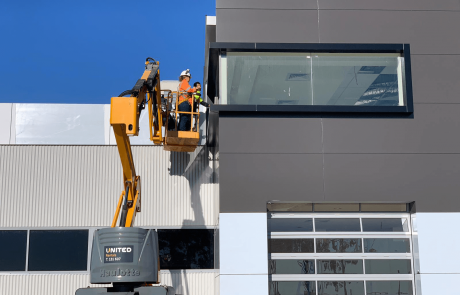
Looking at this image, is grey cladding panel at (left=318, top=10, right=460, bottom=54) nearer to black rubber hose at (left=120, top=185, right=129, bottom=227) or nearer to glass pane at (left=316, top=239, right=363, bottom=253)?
glass pane at (left=316, top=239, right=363, bottom=253)

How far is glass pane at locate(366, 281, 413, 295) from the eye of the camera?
13.5m

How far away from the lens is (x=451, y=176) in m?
13.6

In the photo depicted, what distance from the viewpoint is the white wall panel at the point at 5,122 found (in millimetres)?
17547

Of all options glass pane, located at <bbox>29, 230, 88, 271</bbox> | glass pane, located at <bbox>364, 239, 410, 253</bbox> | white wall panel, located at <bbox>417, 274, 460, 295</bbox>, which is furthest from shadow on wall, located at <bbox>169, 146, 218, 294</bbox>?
white wall panel, located at <bbox>417, 274, 460, 295</bbox>

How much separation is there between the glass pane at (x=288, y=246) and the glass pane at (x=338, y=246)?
0.21 meters

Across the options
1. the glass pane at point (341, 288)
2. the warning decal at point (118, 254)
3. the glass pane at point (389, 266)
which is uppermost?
the warning decal at point (118, 254)

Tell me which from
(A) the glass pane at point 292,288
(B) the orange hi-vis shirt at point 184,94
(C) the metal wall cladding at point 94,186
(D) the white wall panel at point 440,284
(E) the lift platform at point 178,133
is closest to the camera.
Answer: (D) the white wall panel at point 440,284

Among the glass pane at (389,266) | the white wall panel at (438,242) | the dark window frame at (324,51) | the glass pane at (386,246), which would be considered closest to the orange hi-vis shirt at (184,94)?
the dark window frame at (324,51)

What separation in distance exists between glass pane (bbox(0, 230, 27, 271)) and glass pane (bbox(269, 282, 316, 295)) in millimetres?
7814

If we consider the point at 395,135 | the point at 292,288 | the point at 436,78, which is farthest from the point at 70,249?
the point at 436,78

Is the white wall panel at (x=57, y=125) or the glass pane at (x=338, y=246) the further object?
the white wall panel at (x=57, y=125)

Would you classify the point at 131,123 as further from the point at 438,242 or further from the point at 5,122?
the point at 438,242

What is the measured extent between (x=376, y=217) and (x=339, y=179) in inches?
57.0

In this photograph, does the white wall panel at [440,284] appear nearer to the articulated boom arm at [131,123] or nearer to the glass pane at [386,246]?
the glass pane at [386,246]
